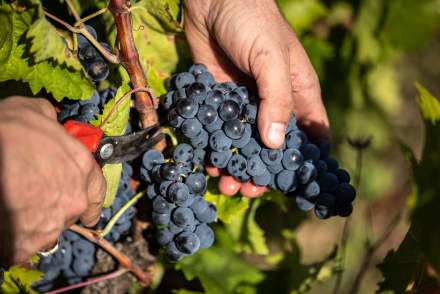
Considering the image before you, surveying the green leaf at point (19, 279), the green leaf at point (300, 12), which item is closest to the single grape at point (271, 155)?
the green leaf at point (19, 279)

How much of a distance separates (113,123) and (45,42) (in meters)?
0.24

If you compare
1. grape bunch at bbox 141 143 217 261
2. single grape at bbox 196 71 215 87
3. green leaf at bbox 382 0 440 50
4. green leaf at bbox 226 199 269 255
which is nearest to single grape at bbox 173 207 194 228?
grape bunch at bbox 141 143 217 261

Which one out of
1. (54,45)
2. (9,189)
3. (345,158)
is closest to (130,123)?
(54,45)

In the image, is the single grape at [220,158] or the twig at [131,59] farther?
the single grape at [220,158]

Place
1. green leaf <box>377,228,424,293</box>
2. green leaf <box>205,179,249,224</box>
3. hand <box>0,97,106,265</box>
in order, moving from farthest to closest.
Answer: green leaf <box>205,179,249,224</box> < green leaf <box>377,228,424,293</box> < hand <box>0,97,106,265</box>

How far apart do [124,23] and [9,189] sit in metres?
0.51

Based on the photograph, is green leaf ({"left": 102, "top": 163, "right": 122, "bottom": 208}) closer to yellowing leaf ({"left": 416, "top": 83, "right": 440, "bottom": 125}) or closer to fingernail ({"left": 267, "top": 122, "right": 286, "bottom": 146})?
fingernail ({"left": 267, "top": 122, "right": 286, "bottom": 146})

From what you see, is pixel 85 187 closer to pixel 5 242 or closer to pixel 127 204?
pixel 5 242

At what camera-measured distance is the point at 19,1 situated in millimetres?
1382

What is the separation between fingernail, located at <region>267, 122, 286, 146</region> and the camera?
1.42 metres

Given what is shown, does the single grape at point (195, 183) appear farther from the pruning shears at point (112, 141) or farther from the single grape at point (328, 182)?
the single grape at point (328, 182)

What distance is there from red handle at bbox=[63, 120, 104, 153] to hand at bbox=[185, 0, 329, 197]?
0.38 m

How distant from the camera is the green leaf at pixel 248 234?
1918 mm

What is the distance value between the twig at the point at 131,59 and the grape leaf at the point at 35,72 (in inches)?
4.4
